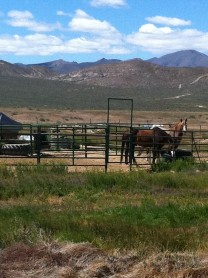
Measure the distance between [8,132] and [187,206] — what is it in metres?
14.3

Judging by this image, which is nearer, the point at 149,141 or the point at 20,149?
the point at 149,141

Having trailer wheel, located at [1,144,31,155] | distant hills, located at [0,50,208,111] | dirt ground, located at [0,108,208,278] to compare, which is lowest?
distant hills, located at [0,50,208,111]

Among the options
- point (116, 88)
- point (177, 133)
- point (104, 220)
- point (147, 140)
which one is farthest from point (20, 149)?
point (116, 88)

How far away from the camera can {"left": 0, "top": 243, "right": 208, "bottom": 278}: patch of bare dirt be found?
6664mm

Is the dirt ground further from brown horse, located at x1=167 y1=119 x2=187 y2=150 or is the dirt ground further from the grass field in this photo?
brown horse, located at x1=167 y1=119 x2=187 y2=150

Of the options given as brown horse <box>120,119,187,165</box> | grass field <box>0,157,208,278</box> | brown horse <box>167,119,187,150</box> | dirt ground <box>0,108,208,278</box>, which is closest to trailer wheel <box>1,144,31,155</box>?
brown horse <box>120,119,187,165</box>

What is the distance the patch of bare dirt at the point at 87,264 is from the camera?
262 inches

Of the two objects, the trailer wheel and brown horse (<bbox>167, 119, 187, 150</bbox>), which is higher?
brown horse (<bbox>167, 119, 187, 150</bbox>)

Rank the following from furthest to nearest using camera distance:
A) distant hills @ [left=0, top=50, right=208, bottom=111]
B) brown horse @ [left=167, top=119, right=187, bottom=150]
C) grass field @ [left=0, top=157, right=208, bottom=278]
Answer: distant hills @ [left=0, top=50, right=208, bottom=111] → brown horse @ [left=167, top=119, right=187, bottom=150] → grass field @ [left=0, top=157, right=208, bottom=278]

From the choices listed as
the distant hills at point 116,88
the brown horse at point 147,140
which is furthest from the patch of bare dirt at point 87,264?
the distant hills at point 116,88

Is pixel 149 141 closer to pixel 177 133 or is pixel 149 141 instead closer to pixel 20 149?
pixel 177 133

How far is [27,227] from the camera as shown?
9070 mm

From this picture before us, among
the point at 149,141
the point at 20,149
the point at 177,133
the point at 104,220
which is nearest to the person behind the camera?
the point at 104,220

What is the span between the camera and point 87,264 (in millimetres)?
7047
